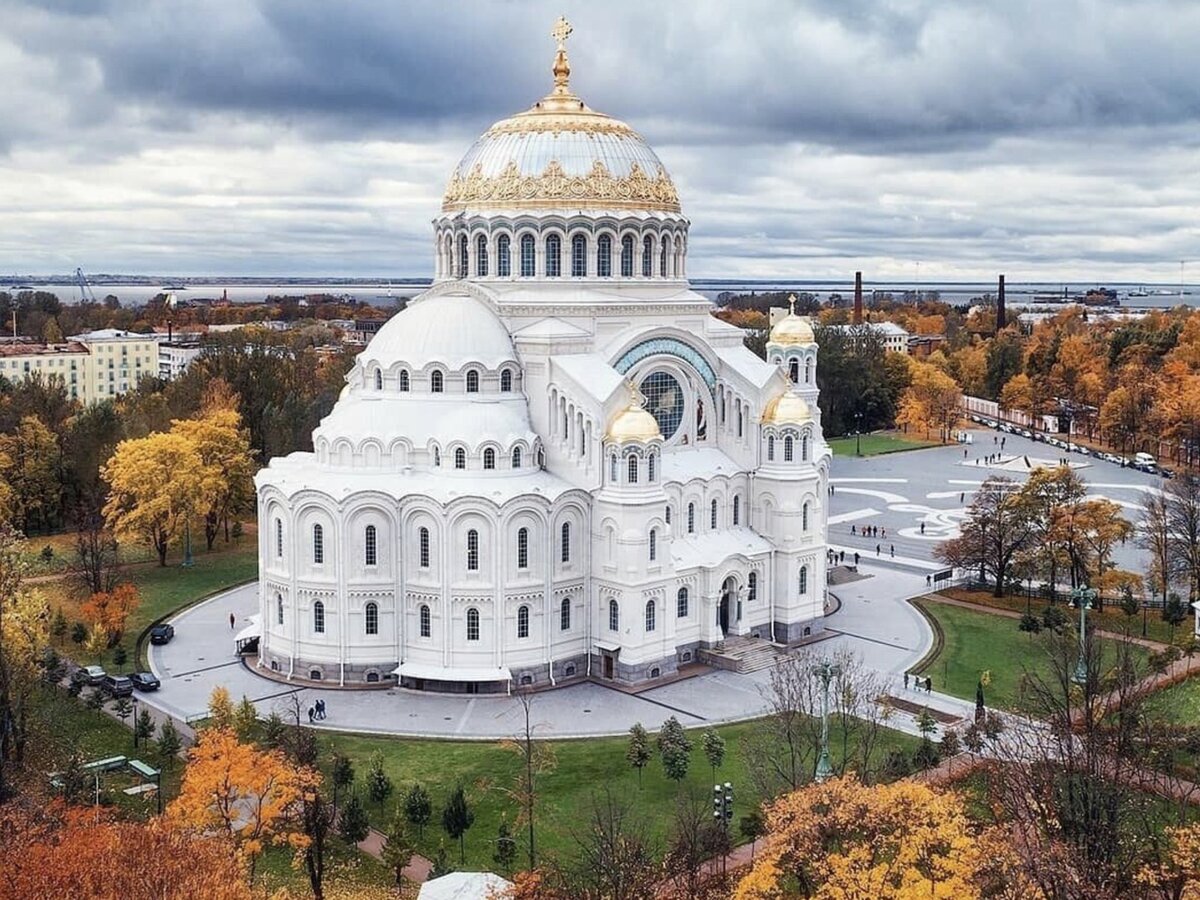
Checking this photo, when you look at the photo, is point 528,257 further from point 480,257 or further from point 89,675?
point 89,675

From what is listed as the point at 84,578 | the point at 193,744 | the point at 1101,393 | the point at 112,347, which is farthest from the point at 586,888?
the point at 112,347

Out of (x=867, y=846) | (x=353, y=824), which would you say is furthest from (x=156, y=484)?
(x=867, y=846)

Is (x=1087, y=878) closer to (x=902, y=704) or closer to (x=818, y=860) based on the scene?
(x=818, y=860)

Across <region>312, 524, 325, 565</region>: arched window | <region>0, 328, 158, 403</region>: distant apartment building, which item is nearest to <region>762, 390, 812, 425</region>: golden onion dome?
<region>312, 524, 325, 565</region>: arched window

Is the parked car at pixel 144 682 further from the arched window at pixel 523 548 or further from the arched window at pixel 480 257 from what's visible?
the arched window at pixel 480 257

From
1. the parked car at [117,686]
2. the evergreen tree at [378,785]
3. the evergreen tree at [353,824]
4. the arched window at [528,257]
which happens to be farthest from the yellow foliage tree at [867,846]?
the arched window at [528,257]

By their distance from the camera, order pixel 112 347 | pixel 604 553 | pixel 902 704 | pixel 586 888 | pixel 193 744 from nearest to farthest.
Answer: pixel 586 888 → pixel 193 744 → pixel 902 704 → pixel 604 553 → pixel 112 347

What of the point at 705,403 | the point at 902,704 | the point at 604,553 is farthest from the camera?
the point at 705,403
